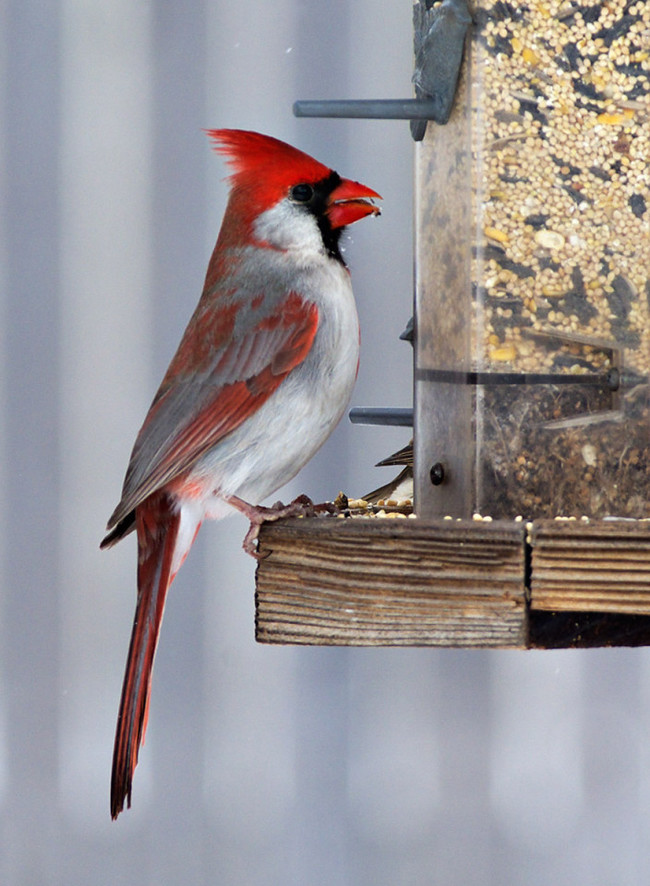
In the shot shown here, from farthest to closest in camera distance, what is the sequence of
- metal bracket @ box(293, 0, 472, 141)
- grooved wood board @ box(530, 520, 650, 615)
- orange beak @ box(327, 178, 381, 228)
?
orange beak @ box(327, 178, 381, 228), metal bracket @ box(293, 0, 472, 141), grooved wood board @ box(530, 520, 650, 615)

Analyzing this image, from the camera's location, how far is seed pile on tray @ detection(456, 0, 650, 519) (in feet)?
→ 6.16

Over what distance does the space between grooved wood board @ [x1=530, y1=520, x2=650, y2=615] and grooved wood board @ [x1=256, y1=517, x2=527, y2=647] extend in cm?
4

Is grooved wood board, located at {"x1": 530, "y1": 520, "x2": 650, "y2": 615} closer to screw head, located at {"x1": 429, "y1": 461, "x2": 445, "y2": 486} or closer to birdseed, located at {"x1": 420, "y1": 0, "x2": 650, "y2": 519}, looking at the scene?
birdseed, located at {"x1": 420, "y1": 0, "x2": 650, "y2": 519}

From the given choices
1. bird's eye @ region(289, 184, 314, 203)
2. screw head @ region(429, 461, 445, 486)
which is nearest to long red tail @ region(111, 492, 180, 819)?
screw head @ region(429, 461, 445, 486)

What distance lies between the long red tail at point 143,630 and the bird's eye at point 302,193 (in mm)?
530

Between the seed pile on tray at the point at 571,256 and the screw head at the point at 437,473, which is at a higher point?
the seed pile on tray at the point at 571,256

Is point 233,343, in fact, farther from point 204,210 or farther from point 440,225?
point 204,210

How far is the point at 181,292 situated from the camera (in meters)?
3.61

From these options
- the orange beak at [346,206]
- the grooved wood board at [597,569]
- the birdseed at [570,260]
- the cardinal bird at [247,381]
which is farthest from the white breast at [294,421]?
the grooved wood board at [597,569]

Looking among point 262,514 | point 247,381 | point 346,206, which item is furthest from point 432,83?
point 262,514

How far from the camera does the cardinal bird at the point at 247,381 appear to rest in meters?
2.08

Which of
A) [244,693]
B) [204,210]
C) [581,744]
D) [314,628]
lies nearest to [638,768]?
[581,744]

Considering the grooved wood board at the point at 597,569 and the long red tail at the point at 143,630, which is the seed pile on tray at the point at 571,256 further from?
the long red tail at the point at 143,630

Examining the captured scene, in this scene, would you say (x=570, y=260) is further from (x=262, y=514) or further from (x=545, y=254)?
(x=262, y=514)
